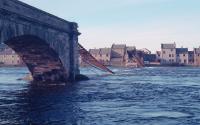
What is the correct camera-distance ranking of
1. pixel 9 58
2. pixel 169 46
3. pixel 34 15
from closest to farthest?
pixel 34 15
pixel 169 46
pixel 9 58

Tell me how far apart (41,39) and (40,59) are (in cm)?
633

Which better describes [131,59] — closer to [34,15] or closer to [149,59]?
[149,59]

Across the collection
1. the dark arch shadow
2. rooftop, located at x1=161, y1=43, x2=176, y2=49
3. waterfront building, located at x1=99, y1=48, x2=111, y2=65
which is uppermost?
rooftop, located at x1=161, y1=43, x2=176, y2=49

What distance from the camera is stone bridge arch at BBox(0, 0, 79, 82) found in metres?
27.7

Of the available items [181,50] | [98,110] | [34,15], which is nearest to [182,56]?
[181,50]

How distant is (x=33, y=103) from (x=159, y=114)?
977 cm

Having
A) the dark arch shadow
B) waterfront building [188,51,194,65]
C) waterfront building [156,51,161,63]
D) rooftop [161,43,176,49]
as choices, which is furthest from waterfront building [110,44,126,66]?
the dark arch shadow

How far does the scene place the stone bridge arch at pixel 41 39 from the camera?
90.7 ft

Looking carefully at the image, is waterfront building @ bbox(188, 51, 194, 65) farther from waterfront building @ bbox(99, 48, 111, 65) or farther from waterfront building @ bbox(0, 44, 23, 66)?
waterfront building @ bbox(0, 44, 23, 66)

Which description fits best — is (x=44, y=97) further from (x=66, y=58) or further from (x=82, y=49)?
(x=82, y=49)

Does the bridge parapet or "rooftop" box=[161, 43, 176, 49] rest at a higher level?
"rooftop" box=[161, 43, 176, 49]

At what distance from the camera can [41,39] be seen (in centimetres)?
3525

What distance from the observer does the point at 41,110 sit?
73.1 feet

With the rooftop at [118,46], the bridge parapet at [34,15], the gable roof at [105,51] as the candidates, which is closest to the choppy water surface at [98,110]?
the bridge parapet at [34,15]
